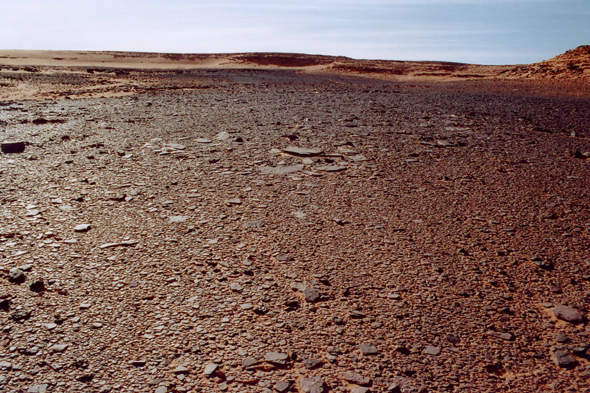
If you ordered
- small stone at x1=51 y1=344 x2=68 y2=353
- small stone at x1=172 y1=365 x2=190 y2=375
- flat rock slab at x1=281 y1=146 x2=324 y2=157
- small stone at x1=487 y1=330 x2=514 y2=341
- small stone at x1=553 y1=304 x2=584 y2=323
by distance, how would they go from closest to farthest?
small stone at x1=172 y1=365 x2=190 y2=375, small stone at x1=51 y1=344 x2=68 y2=353, small stone at x1=487 y1=330 x2=514 y2=341, small stone at x1=553 y1=304 x2=584 y2=323, flat rock slab at x1=281 y1=146 x2=324 y2=157

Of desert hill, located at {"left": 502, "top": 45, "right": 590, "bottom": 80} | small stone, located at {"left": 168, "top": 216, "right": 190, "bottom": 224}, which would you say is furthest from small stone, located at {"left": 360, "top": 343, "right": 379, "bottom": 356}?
desert hill, located at {"left": 502, "top": 45, "right": 590, "bottom": 80}

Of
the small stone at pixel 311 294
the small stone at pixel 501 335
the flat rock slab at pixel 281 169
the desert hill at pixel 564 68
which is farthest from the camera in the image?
the desert hill at pixel 564 68

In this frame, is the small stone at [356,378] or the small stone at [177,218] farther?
the small stone at [177,218]

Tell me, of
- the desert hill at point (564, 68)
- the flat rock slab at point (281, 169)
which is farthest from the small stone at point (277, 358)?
the desert hill at point (564, 68)

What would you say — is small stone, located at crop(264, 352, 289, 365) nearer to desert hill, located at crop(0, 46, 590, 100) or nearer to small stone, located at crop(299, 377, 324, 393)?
small stone, located at crop(299, 377, 324, 393)

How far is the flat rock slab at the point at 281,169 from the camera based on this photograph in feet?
13.9

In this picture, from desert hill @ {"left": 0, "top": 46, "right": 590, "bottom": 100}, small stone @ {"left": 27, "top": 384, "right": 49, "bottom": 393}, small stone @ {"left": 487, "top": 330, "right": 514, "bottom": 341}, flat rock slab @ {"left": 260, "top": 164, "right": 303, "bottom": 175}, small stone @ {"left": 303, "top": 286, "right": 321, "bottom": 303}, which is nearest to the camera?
small stone @ {"left": 27, "top": 384, "right": 49, "bottom": 393}

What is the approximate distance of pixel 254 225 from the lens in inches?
122

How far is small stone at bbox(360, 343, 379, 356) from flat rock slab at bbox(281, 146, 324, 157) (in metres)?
3.01

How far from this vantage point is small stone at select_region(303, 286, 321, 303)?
2.29 m

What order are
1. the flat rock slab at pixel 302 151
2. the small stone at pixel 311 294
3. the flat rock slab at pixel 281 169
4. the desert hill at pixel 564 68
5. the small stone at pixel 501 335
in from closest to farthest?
the small stone at pixel 501 335, the small stone at pixel 311 294, the flat rock slab at pixel 281 169, the flat rock slab at pixel 302 151, the desert hill at pixel 564 68

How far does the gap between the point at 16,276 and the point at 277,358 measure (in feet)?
4.85

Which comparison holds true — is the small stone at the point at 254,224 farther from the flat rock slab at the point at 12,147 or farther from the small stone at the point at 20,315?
the flat rock slab at the point at 12,147

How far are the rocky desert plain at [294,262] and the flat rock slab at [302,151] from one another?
42 millimetres
